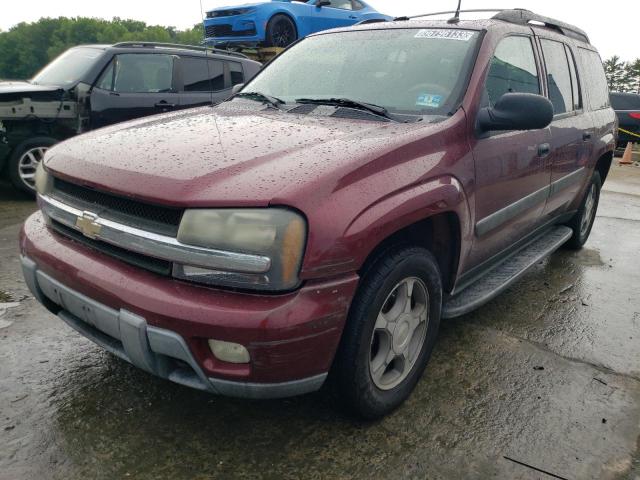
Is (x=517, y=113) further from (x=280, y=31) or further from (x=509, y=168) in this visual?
(x=280, y=31)

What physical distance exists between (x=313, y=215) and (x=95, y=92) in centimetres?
520

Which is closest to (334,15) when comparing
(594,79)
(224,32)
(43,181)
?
(224,32)

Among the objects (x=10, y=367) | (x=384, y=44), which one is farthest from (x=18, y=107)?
(x=384, y=44)

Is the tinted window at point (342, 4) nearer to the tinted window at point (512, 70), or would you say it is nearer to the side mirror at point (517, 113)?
the tinted window at point (512, 70)

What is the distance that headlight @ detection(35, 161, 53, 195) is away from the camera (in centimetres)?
229

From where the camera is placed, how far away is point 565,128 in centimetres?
348

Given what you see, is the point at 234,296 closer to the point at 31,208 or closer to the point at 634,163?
the point at 31,208

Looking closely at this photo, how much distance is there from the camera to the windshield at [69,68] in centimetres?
602

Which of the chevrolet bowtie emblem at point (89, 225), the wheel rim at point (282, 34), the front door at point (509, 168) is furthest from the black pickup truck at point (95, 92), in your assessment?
the front door at point (509, 168)

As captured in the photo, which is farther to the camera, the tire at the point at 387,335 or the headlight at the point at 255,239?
the tire at the point at 387,335

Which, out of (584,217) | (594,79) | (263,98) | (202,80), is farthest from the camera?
(202,80)

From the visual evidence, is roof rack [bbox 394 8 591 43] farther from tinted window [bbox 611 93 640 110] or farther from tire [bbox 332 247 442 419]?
tinted window [bbox 611 93 640 110]

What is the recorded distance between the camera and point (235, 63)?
7.13 meters

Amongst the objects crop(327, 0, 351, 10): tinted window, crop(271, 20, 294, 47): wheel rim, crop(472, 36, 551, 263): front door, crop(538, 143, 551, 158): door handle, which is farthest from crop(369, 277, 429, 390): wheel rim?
crop(327, 0, 351, 10): tinted window
